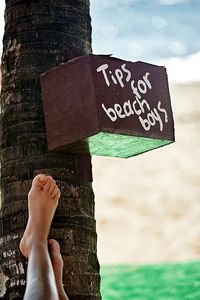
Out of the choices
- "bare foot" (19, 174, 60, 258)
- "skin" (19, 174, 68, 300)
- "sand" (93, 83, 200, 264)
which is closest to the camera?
"skin" (19, 174, 68, 300)

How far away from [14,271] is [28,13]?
2.52ft

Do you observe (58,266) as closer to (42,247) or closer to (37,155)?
(42,247)

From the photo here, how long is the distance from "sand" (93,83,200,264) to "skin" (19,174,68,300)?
644 centimetres

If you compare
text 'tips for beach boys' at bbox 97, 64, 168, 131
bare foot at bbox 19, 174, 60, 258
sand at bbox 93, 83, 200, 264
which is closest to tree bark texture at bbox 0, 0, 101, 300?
bare foot at bbox 19, 174, 60, 258

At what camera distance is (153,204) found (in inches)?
373

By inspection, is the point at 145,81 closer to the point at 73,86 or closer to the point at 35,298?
the point at 73,86

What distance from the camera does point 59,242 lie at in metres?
2.01

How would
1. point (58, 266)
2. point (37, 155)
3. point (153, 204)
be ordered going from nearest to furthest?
point (58, 266)
point (37, 155)
point (153, 204)

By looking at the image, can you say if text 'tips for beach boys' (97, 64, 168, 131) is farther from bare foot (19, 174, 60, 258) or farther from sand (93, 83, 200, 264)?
sand (93, 83, 200, 264)

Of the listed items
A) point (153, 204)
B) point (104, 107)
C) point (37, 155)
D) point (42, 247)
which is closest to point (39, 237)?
point (42, 247)

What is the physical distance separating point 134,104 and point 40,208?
0.40 metres

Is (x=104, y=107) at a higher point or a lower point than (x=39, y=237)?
higher

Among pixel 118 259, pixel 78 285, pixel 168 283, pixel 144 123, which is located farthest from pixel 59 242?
pixel 118 259

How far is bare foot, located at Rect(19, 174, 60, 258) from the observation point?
6.41ft
